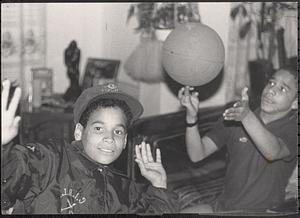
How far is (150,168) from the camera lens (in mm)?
1795

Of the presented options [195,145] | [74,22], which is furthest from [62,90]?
[195,145]

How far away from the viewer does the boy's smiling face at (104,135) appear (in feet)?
5.60

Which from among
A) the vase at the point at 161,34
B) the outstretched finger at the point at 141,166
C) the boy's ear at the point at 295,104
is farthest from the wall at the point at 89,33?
the boy's ear at the point at 295,104

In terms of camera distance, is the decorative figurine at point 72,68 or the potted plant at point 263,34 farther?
the decorative figurine at point 72,68

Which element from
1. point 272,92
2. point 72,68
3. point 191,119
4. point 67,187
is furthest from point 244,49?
point 67,187

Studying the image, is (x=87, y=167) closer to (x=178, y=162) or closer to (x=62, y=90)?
(x=178, y=162)

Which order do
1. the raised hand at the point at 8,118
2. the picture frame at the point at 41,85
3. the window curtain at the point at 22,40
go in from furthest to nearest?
the picture frame at the point at 41,85, the window curtain at the point at 22,40, the raised hand at the point at 8,118

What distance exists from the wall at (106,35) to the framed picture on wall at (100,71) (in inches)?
1.0

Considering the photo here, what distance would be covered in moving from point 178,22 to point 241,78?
320mm

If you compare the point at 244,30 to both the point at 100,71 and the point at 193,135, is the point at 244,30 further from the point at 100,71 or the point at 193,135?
the point at 100,71

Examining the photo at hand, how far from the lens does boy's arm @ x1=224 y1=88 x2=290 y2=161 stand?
1.79 meters

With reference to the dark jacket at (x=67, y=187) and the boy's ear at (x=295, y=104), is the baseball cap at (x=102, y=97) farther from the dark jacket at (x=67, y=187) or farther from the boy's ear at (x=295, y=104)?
the boy's ear at (x=295, y=104)

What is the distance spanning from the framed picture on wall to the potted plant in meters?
0.63

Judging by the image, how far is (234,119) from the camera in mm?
1842
